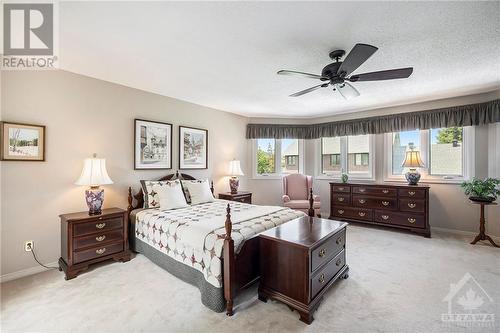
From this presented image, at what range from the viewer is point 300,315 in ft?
6.09

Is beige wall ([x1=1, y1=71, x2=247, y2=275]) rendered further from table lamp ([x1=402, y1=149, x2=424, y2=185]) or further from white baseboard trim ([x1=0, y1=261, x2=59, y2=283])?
table lamp ([x1=402, y1=149, x2=424, y2=185])

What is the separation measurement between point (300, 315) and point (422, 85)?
3707mm

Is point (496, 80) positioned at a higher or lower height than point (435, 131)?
higher

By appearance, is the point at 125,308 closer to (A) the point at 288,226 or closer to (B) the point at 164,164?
(A) the point at 288,226

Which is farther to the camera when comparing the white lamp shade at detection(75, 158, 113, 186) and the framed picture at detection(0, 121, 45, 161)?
the white lamp shade at detection(75, 158, 113, 186)

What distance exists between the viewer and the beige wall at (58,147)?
2541 mm

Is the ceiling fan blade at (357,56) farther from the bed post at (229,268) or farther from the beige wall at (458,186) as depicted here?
the beige wall at (458,186)

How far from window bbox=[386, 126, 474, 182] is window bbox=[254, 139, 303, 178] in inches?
80.9

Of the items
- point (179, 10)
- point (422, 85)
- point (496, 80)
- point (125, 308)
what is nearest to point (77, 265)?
point (125, 308)

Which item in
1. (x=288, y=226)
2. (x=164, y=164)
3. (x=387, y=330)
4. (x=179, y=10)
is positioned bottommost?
(x=387, y=330)

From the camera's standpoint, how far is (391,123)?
4.63 metres

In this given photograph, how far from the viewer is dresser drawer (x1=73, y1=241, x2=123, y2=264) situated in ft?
8.44
